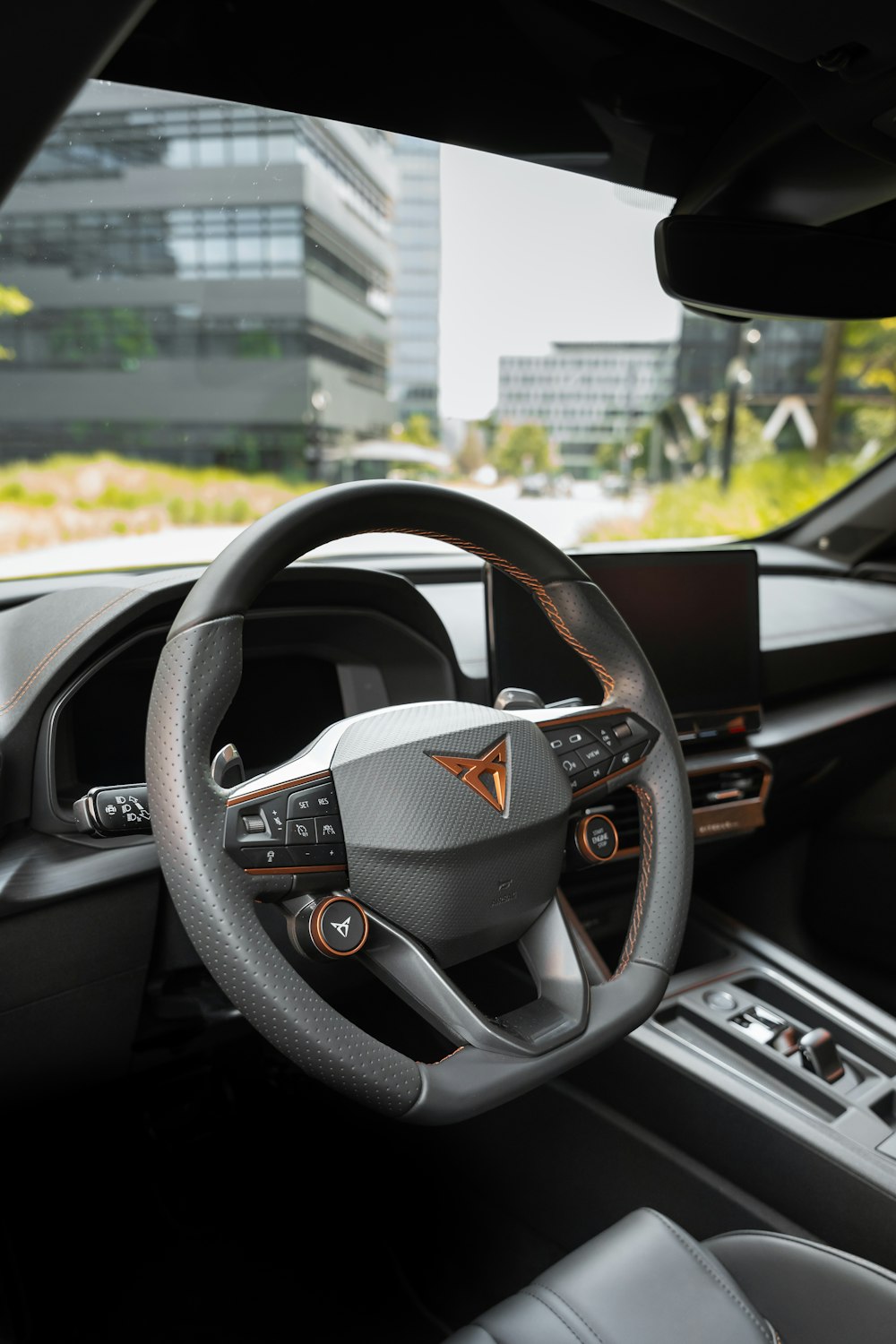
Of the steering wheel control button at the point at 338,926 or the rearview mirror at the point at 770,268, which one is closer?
the steering wheel control button at the point at 338,926

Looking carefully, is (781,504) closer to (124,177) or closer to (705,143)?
(705,143)

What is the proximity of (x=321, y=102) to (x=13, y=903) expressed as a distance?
3.33 feet

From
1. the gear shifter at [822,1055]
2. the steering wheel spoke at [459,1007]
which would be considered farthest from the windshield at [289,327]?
the gear shifter at [822,1055]

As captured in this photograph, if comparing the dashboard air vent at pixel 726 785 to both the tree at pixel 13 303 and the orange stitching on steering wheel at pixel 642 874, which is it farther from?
the tree at pixel 13 303

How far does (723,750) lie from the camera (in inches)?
84.0

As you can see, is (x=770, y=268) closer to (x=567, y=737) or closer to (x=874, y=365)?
(x=567, y=737)

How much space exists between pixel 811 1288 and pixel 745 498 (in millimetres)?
3350

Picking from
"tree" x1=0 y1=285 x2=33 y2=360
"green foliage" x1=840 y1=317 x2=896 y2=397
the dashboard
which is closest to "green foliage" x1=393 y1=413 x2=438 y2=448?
the dashboard

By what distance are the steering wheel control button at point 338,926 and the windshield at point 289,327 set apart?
567 mm

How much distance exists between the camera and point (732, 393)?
5156 mm

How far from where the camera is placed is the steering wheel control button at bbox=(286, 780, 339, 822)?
1.01 m

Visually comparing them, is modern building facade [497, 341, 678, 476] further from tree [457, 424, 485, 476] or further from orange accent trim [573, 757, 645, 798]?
orange accent trim [573, 757, 645, 798]

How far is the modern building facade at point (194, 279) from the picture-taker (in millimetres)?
1386

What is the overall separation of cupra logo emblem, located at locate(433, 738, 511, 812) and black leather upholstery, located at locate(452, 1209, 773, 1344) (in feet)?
1.72
